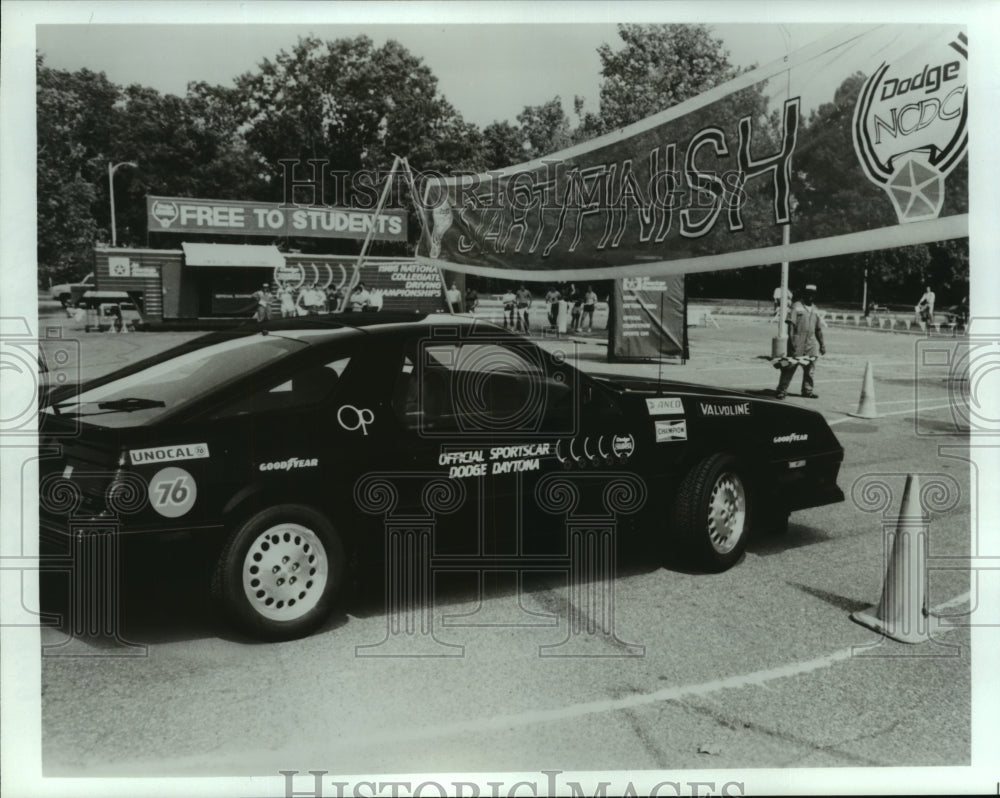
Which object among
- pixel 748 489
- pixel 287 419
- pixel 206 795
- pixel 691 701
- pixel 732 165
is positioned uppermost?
pixel 732 165

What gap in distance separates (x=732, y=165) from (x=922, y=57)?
965 millimetres

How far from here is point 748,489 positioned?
15.5ft

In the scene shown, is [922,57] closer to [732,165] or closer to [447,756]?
[732,165]

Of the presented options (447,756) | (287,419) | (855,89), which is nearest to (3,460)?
(287,419)

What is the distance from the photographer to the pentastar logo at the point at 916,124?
4.37 metres

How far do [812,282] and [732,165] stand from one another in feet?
3.02

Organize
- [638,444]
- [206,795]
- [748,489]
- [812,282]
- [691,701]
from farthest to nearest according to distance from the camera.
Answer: [812,282], [748,489], [638,444], [691,701], [206,795]

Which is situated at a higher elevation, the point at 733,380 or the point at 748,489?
the point at 733,380

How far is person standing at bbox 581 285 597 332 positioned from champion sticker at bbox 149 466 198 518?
2736 millimetres

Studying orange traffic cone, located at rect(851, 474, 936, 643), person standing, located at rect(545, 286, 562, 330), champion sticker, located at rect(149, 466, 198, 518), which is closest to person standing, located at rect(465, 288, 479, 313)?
person standing, located at rect(545, 286, 562, 330)

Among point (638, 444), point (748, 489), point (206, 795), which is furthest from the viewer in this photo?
point (748, 489)

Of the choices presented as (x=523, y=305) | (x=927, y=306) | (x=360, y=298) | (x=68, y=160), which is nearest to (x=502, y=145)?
(x=523, y=305)

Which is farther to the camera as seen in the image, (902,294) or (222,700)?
(902,294)

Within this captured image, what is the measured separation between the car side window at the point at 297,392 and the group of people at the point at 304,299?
3.48ft
